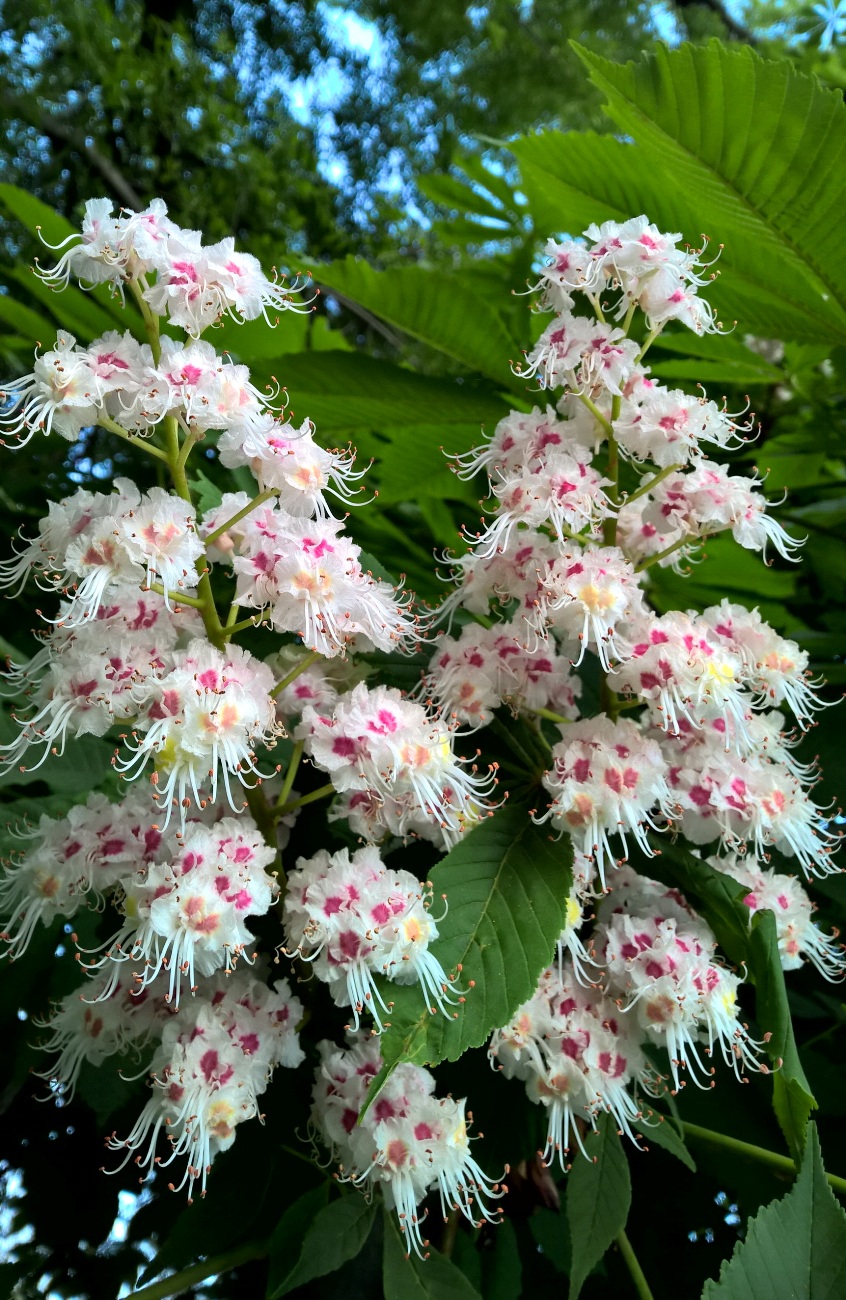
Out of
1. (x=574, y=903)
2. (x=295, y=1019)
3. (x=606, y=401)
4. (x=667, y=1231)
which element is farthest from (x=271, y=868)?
(x=667, y=1231)

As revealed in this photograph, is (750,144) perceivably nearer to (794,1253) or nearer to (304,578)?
(304,578)

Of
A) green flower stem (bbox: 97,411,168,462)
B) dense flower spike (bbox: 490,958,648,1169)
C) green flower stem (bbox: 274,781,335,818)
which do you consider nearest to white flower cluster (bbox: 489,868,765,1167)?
dense flower spike (bbox: 490,958,648,1169)

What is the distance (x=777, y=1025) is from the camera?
774 mm

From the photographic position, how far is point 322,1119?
0.80 meters

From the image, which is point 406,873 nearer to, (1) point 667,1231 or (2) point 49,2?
(1) point 667,1231

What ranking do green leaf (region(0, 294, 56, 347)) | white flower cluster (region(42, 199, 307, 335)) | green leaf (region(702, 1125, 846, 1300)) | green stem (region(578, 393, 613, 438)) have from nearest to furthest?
green leaf (region(702, 1125, 846, 1300)) → white flower cluster (region(42, 199, 307, 335)) → green stem (region(578, 393, 613, 438)) → green leaf (region(0, 294, 56, 347))

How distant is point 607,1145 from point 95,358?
0.68 metres

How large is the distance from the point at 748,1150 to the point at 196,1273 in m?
0.44

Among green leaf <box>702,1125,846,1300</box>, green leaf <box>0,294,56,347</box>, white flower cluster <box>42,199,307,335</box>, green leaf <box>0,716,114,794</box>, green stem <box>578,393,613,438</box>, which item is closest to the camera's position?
green leaf <box>702,1125,846,1300</box>

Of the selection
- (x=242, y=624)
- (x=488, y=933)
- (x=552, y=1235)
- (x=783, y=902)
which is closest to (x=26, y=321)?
(x=242, y=624)

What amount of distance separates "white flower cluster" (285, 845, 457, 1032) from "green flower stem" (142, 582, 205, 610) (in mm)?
199

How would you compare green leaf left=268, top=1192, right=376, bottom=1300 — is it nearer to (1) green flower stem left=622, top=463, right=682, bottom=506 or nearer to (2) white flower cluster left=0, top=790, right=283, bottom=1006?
(2) white flower cluster left=0, top=790, right=283, bottom=1006

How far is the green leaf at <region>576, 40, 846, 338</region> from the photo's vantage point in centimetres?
84

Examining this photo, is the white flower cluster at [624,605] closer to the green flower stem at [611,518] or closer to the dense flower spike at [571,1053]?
the green flower stem at [611,518]
